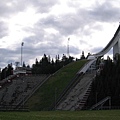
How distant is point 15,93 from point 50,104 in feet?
34.8

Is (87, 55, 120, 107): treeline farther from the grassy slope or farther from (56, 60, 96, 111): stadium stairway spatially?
the grassy slope

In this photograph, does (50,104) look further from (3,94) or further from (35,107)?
(3,94)

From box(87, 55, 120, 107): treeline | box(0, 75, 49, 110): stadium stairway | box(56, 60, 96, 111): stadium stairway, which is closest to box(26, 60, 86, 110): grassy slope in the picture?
box(0, 75, 49, 110): stadium stairway

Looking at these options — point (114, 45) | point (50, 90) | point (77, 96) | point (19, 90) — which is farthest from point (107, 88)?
point (114, 45)

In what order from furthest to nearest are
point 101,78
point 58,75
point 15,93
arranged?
1. point 58,75
2. point 15,93
3. point 101,78

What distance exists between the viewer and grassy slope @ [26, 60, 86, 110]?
166ft

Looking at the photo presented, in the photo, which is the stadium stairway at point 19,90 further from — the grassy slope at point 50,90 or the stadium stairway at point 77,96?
the stadium stairway at point 77,96

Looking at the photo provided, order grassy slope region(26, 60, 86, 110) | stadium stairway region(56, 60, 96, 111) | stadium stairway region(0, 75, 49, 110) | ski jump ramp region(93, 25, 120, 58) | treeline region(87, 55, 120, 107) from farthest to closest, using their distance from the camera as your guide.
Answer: ski jump ramp region(93, 25, 120, 58), stadium stairway region(0, 75, 49, 110), grassy slope region(26, 60, 86, 110), treeline region(87, 55, 120, 107), stadium stairway region(56, 60, 96, 111)

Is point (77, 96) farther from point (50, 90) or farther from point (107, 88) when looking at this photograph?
point (50, 90)

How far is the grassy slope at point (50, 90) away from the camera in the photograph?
5047cm

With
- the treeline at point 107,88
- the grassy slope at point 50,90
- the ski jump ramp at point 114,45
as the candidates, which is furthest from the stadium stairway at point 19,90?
the ski jump ramp at point 114,45

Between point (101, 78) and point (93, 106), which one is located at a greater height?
point (101, 78)

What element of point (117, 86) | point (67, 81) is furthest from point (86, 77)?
point (117, 86)

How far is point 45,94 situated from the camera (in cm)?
5556
